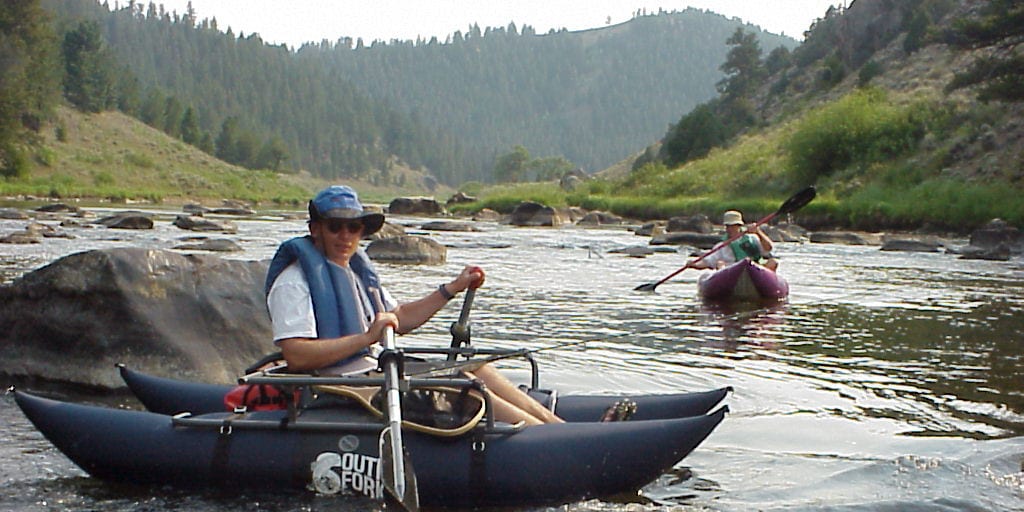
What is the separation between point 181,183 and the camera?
3762 inches

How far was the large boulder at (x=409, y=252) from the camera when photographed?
21.1 m

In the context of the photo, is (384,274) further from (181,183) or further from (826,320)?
(181,183)

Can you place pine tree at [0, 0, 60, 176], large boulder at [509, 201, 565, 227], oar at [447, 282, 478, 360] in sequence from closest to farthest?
oar at [447, 282, 478, 360] < large boulder at [509, 201, 565, 227] < pine tree at [0, 0, 60, 176]

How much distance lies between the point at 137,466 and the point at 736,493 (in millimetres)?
3127

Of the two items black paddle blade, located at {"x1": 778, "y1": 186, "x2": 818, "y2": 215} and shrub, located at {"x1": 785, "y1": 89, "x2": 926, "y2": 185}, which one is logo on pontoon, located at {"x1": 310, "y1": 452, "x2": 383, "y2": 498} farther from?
shrub, located at {"x1": 785, "y1": 89, "x2": 926, "y2": 185}

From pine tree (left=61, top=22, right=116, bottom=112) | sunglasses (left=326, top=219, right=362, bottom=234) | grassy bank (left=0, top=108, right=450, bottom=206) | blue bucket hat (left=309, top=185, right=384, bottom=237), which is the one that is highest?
pine tree (left=61, top=22, right=116, bottom=112)

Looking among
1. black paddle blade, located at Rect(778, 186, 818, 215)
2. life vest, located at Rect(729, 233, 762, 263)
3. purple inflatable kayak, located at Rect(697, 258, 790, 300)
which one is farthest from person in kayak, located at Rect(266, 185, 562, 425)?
life vest, located at Rect(729, 233, 762, 263)

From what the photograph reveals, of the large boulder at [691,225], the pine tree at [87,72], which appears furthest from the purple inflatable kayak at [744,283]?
the pine tree at [87,72]

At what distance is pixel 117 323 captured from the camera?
771cm

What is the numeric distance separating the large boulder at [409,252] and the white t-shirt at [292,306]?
603 inches

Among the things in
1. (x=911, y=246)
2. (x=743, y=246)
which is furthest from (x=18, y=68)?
(x=743, y=246)

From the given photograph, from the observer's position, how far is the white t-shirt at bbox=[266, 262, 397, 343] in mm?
5457

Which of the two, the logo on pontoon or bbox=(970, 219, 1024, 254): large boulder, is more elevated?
bbox=(970, 219, 1024, 254): large boulder

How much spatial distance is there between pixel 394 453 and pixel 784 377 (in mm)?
5040
